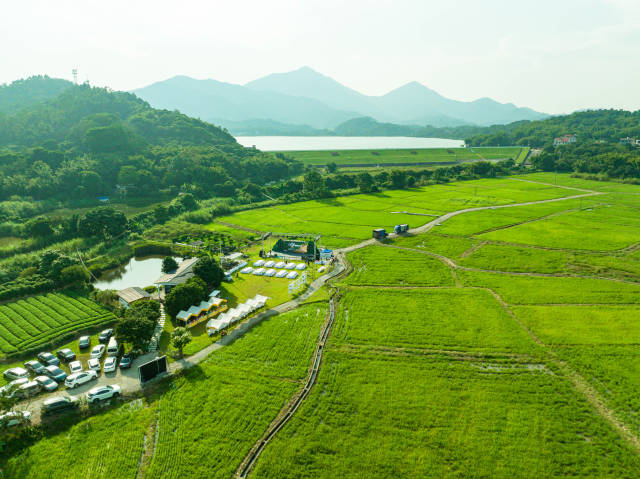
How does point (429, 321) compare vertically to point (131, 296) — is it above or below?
below

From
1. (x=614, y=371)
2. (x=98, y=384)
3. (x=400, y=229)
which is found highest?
(x=400, y=229)

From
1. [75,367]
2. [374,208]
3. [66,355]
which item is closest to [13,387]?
[75,367]

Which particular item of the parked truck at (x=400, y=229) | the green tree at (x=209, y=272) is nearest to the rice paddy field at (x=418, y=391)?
the green tree at (x=209, y=272)

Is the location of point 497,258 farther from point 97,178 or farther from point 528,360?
point 97,178

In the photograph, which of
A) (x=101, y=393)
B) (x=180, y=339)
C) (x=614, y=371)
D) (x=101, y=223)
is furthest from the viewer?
(x=101, y=223)

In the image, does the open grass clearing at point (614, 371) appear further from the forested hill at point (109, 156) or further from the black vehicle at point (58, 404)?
the forested hill at point (109, 156)

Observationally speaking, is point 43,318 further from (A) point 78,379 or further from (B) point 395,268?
(B) point 395,268
